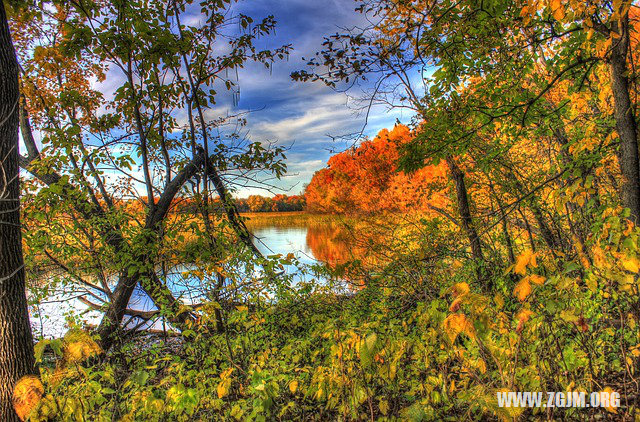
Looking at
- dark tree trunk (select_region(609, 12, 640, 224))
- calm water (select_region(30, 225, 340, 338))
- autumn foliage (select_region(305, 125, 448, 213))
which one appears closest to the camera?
dark tree trunk (select_region(609, 12, 640, 224))

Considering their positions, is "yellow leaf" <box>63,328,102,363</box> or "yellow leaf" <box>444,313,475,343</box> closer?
"yellow leaf" <box>444,313,475,343</box>

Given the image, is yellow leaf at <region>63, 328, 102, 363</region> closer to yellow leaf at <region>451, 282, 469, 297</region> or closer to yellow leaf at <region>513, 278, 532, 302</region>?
yellow leaf at <region>451, 282, 469, 297</region>

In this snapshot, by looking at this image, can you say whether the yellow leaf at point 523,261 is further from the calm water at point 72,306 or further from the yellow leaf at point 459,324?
the calm water at point 72,306

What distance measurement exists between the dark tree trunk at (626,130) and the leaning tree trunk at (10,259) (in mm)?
5430

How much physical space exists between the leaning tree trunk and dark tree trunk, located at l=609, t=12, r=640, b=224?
5430mm

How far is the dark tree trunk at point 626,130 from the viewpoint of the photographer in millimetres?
2889

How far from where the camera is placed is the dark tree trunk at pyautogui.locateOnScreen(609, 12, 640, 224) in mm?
2889

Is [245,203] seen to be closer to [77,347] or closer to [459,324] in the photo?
[77,347]

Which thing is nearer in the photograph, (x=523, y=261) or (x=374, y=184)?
(x=523, y=261)

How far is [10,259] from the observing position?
10.5 ft

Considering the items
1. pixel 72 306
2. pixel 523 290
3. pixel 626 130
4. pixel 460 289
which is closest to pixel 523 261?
pixel 523 290

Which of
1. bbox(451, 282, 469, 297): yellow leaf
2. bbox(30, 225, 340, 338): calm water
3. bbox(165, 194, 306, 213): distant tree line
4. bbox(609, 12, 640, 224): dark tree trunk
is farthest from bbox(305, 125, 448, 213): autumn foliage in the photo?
bbox(451, 282, 469, 297): yellow leaf

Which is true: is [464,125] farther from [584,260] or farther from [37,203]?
[37,203]

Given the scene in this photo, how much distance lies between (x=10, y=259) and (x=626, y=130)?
5712 mm
